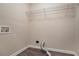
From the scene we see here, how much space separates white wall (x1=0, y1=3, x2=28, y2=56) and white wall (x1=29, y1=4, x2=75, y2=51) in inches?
3.1

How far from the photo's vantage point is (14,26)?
1.23 meters

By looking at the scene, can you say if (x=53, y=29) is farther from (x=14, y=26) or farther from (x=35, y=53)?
(x=14, y=26)

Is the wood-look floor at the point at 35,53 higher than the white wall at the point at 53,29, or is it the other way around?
the white wall at the point at 53,29

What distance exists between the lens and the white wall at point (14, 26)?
1.21m

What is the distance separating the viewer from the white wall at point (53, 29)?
3.99 ft

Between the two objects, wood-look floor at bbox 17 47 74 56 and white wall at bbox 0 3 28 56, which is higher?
white wall at bbox 0 3 28 56

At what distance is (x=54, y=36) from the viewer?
1.24m

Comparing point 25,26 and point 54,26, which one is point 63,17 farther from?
point 25,26

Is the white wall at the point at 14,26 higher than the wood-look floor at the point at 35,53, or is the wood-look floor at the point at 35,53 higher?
the white wall at the point at 14,26

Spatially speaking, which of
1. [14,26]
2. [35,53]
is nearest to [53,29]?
[35,53]

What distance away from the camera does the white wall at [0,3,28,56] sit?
1215 millimetres

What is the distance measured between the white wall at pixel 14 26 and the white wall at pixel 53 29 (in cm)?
8

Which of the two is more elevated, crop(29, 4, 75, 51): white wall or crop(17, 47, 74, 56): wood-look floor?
crop(29, 4, 75, 51): white wall

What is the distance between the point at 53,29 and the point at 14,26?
0.42m
